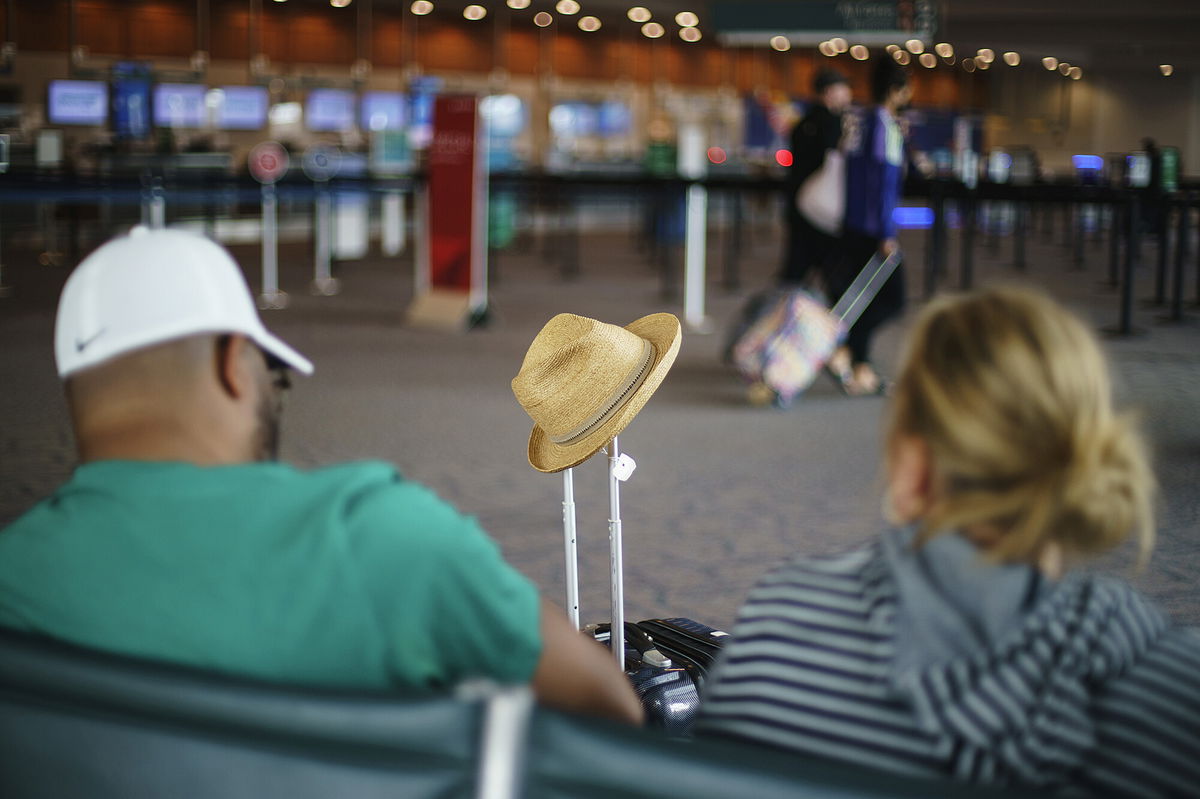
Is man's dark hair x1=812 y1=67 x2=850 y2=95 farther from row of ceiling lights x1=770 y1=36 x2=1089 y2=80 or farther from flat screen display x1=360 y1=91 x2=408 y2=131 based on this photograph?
row of ceiling lights x1=770 y1=36 x2=1089 y2=80

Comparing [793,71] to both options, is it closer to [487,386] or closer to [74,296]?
[487,386]

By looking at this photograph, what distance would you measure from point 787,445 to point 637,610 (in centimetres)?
215

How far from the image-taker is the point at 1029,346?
3.32 feet

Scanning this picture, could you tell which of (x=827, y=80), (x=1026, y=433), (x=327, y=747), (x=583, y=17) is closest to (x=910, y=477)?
(x=1026, y=433)

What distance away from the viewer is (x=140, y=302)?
1262mm

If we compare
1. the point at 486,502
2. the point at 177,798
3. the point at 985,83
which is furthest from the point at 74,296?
the point at 985,83

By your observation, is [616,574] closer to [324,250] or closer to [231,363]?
[231,363]

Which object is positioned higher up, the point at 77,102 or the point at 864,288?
the point at 77,102

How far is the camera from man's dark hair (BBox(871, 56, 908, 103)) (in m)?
6.39

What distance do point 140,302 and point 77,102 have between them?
60.4 ft

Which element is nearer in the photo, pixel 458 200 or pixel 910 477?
pixel 910 477

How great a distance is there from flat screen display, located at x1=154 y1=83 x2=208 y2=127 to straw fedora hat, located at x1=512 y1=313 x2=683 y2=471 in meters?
17.9

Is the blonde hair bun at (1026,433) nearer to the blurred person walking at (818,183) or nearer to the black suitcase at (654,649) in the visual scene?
the black suitcase at (654,649)

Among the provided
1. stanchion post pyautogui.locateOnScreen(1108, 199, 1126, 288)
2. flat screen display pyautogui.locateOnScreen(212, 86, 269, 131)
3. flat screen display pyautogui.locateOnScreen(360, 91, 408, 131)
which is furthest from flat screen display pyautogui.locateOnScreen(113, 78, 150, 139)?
stanchion post pyautogui.locateOnScreen(1108, 199, 1126, 288)
